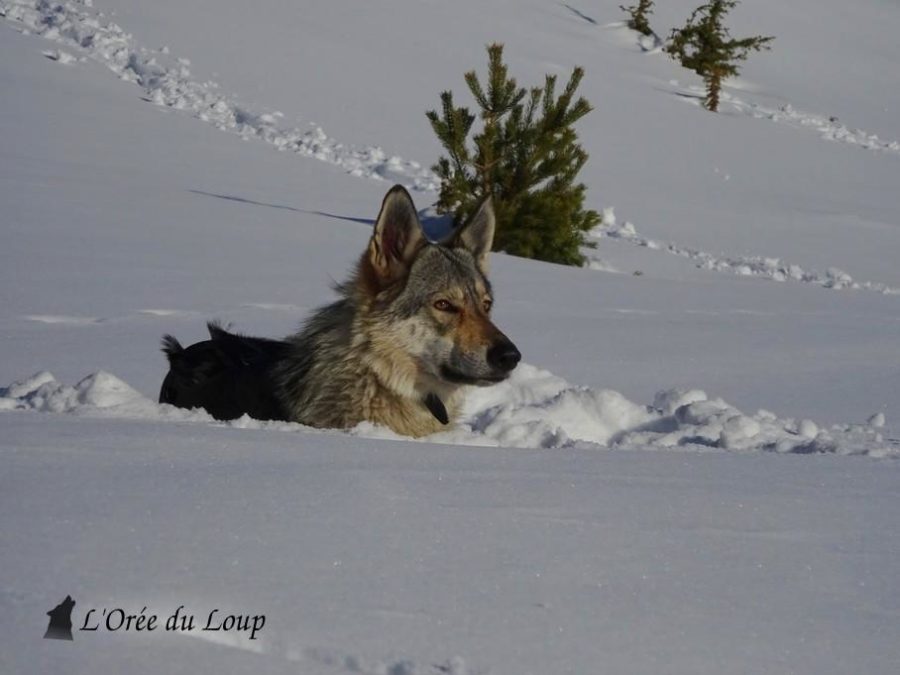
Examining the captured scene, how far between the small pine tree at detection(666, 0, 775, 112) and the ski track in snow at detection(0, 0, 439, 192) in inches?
512

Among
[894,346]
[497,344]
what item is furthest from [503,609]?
[894,346]

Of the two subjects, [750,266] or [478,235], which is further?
[750,266]

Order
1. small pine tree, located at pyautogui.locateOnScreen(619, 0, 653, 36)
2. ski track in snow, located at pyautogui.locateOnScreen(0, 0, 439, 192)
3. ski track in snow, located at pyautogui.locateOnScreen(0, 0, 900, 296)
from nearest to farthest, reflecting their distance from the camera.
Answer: ski track in snow, located at pyautogui.locateOnScreen(0, 0, 900, 296) < ski track in snow, located at pyautogui.locateOnScreen(0, 0, 439, 192) < small pine tree, located at pyautogui.locateOnScreen(619, 0, 653, 36)

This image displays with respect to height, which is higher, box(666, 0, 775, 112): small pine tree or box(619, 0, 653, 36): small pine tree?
box(619, 0, 653, 36): small pine tree

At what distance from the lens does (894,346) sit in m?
8.39

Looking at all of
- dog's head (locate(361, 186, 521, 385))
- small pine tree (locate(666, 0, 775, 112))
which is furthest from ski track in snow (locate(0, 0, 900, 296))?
small pine tree (locate(666, 0, 775, 112))

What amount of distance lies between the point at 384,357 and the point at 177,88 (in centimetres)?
1623

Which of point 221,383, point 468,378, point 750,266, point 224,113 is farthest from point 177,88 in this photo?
point 468,378

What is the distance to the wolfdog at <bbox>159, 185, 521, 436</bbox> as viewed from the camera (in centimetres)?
Result: 472

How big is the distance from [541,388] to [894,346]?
392 cm

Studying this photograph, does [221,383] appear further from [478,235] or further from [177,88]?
[177,88]

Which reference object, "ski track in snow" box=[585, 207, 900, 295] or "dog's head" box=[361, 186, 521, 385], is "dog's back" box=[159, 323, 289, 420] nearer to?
"dog's head" box=[361, 186, 521, 385]

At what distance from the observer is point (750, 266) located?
47.6 ft

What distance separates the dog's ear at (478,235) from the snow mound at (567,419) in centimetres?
68
